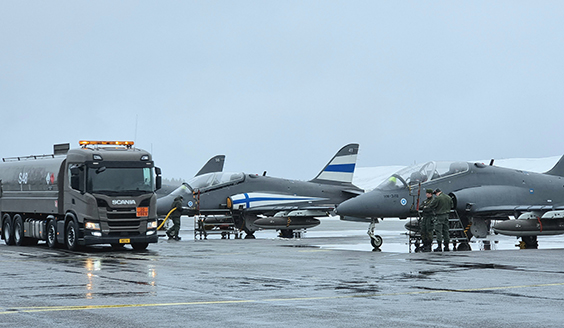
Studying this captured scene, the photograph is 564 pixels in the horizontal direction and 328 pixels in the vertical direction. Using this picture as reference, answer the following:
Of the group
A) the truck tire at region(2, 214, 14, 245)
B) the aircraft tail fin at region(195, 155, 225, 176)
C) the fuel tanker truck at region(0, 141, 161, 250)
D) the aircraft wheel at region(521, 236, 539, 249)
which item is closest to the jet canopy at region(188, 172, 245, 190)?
the truck tire at region(2, 214, 14, 245)

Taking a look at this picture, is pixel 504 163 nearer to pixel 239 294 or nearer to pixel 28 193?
pixel 28 193

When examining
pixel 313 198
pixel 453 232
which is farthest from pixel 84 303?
pixel 313 198

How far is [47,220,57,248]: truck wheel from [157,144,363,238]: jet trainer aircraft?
7.54 metres

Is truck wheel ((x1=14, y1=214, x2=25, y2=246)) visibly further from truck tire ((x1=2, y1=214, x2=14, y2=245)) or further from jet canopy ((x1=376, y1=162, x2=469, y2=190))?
jet canopy ((x1=376, y1=162, x2=469, y2=190))

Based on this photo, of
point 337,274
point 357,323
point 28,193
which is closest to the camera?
point 357,323

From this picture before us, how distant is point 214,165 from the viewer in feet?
140

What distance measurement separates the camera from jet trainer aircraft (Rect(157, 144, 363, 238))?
2955cm

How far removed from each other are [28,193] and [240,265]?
11.1m

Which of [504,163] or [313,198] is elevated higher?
[504,163]

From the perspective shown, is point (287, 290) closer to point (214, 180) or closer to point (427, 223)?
point (427, 223)

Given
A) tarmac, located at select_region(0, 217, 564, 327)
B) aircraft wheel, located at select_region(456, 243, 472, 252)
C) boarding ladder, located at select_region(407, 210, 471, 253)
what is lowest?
tarmac, located at select_region(0, 217, 564, 327)

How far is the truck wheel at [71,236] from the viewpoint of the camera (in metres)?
20.6

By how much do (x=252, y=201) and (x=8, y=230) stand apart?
9.67 m

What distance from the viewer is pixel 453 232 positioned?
22078 mm
